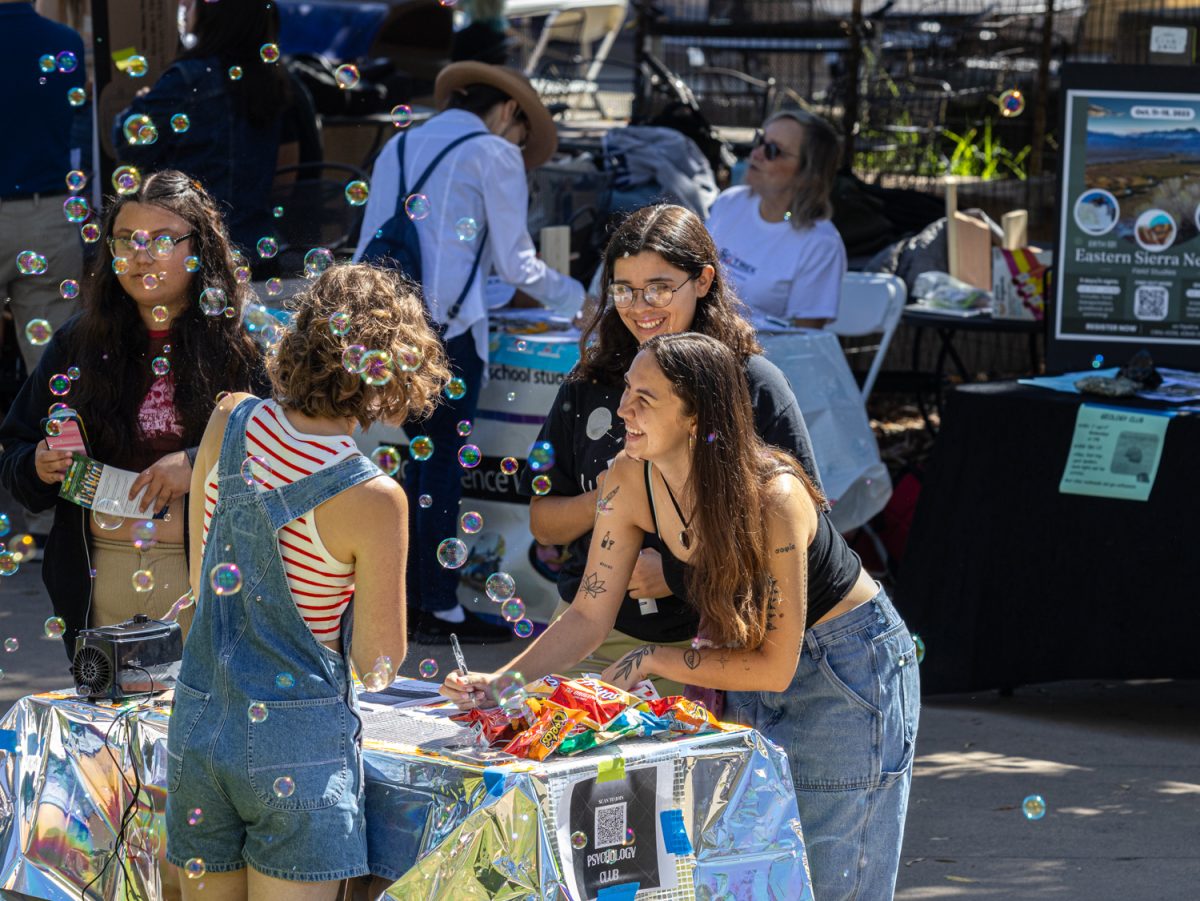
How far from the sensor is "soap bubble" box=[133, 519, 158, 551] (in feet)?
11.9

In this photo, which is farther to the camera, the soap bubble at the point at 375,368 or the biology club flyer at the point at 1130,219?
the biology club flyer at the point at 1130,219

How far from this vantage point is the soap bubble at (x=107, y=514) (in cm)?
362

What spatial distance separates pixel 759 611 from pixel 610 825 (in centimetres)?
46

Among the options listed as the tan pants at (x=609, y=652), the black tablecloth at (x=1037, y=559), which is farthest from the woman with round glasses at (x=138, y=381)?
the black tablecloth at (x=1037, y=559)

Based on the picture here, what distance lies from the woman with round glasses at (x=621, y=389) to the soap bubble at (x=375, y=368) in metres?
0.59

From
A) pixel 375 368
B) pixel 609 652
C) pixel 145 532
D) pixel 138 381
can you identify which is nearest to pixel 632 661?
pixel 609 652

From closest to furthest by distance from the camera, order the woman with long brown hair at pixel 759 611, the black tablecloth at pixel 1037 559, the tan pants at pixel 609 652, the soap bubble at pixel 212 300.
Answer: the woman with long brown hair at pixel 759 611 < the tan pants at pixel 609 652 < the soap bubble at pixel 212 300 < the black tablecloth at pixel 1037 559

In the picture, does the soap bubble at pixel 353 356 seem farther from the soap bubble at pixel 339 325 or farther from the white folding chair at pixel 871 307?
→ the white folding chair at pixel 871 307

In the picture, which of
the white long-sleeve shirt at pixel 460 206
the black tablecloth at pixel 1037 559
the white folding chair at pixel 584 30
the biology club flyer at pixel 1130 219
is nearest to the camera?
the black tablecloth at pixel 1037 559

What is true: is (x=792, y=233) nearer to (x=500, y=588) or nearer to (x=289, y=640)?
→ (x=500, y=588)

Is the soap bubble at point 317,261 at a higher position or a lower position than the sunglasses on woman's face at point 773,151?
lower

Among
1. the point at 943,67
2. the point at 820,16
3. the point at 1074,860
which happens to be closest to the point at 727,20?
the point at 820,16

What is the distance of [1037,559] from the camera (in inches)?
206

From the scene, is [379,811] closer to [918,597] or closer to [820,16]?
[918,597]
